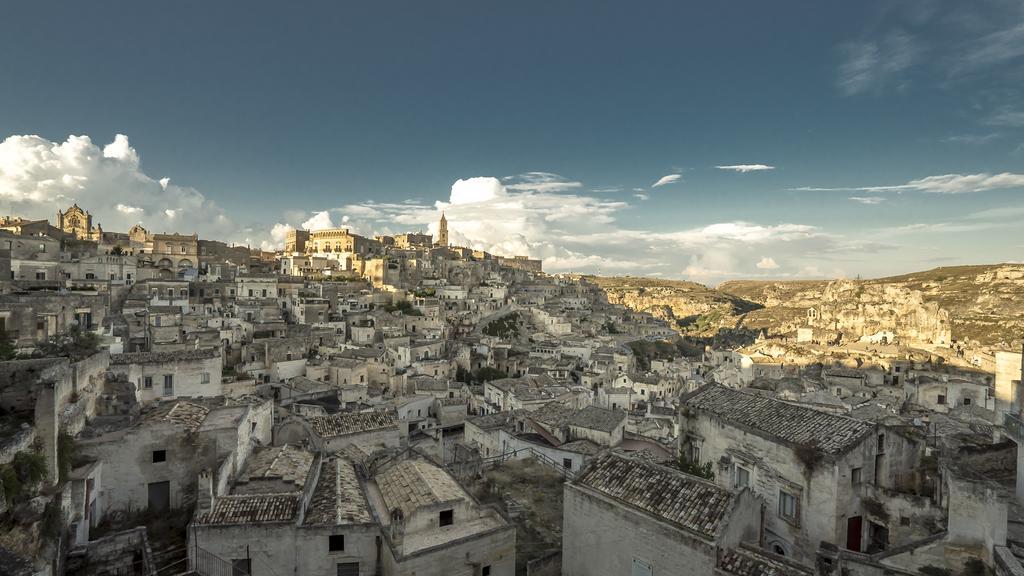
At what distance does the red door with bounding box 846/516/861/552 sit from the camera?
1155 centimetres

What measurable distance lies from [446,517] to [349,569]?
2.46 m

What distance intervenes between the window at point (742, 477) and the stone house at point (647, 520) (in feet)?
7.47

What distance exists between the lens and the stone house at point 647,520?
9.68 metres

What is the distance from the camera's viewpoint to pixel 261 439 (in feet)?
58.1

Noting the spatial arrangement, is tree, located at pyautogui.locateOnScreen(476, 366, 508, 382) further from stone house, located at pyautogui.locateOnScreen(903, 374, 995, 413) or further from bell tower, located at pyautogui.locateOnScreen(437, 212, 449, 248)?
bell tower, located at pyautogui.locateOnScreen(437, 212, 449, 248)

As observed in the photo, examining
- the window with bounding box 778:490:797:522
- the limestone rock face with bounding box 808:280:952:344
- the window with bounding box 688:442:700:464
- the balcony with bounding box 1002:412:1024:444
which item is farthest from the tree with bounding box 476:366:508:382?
the limestone rock face with bounding box 808:280:952:344

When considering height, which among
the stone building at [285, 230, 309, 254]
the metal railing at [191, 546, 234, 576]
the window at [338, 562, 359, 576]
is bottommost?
the window at [338, 562, 359, 576]

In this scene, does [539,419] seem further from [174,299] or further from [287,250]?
[287,250]

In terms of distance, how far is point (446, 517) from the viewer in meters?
12.0

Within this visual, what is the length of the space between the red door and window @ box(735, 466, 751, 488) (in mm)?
2259

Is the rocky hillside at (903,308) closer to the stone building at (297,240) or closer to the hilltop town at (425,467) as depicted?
the hilltop town at (425,467)

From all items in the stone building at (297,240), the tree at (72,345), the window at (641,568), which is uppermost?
the stone building at (297,240)

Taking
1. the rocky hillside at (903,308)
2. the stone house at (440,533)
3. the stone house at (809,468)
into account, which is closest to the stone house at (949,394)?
the rocky hillside at (903,308)

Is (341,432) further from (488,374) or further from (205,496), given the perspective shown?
(488,374)
